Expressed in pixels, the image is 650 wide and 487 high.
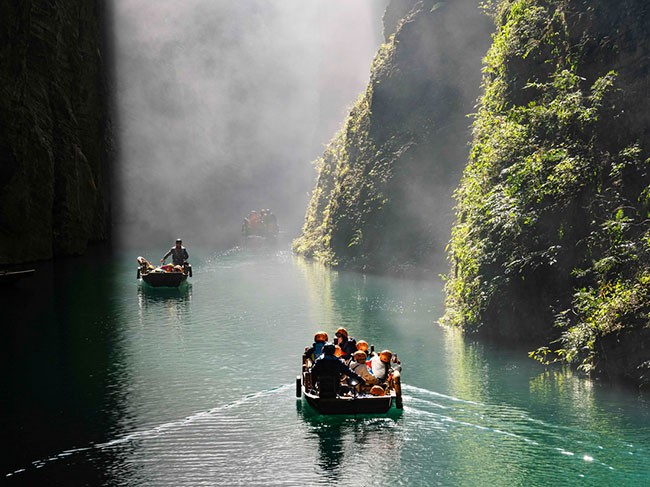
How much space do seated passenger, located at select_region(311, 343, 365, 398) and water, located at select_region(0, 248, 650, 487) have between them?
848 millimetres

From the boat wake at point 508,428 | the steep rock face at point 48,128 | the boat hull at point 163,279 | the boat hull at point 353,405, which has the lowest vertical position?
the boat wake at point 508,428

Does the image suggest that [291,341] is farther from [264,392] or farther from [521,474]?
[521,474]

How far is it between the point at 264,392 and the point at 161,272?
23.8m

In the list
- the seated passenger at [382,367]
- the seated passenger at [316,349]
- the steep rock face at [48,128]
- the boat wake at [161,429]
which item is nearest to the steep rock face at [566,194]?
the seated passenger at [382,367]

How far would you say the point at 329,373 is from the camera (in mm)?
18062

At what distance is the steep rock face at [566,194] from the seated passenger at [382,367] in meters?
6.22

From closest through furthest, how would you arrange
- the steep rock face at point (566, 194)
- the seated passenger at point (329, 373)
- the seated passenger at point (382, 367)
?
the seated passenger at point (329, 373) < the seated passenger at point (382, 367) < the steep rock face at point (566, 194)

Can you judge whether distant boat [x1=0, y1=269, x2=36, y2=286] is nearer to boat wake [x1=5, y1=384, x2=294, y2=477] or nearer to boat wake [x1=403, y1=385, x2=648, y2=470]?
boat wake [x1=5, y1=384, x2=294, y2=477]

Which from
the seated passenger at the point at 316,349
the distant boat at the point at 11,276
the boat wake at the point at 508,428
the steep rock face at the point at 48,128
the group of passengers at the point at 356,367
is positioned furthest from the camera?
the steep rock face at the point at 48,128

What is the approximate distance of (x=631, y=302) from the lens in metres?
20.4

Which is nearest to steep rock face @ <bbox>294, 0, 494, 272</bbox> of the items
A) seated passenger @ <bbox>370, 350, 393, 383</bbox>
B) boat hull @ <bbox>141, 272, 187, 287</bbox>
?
boat hull @ <bbox>141, 272, 187, 287</bbox>

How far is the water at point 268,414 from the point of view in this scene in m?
14.9

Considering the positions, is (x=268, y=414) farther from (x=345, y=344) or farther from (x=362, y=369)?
(x=345, y=344)

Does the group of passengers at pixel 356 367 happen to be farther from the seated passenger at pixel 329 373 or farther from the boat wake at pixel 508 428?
the boat wake at pixel 508 428
